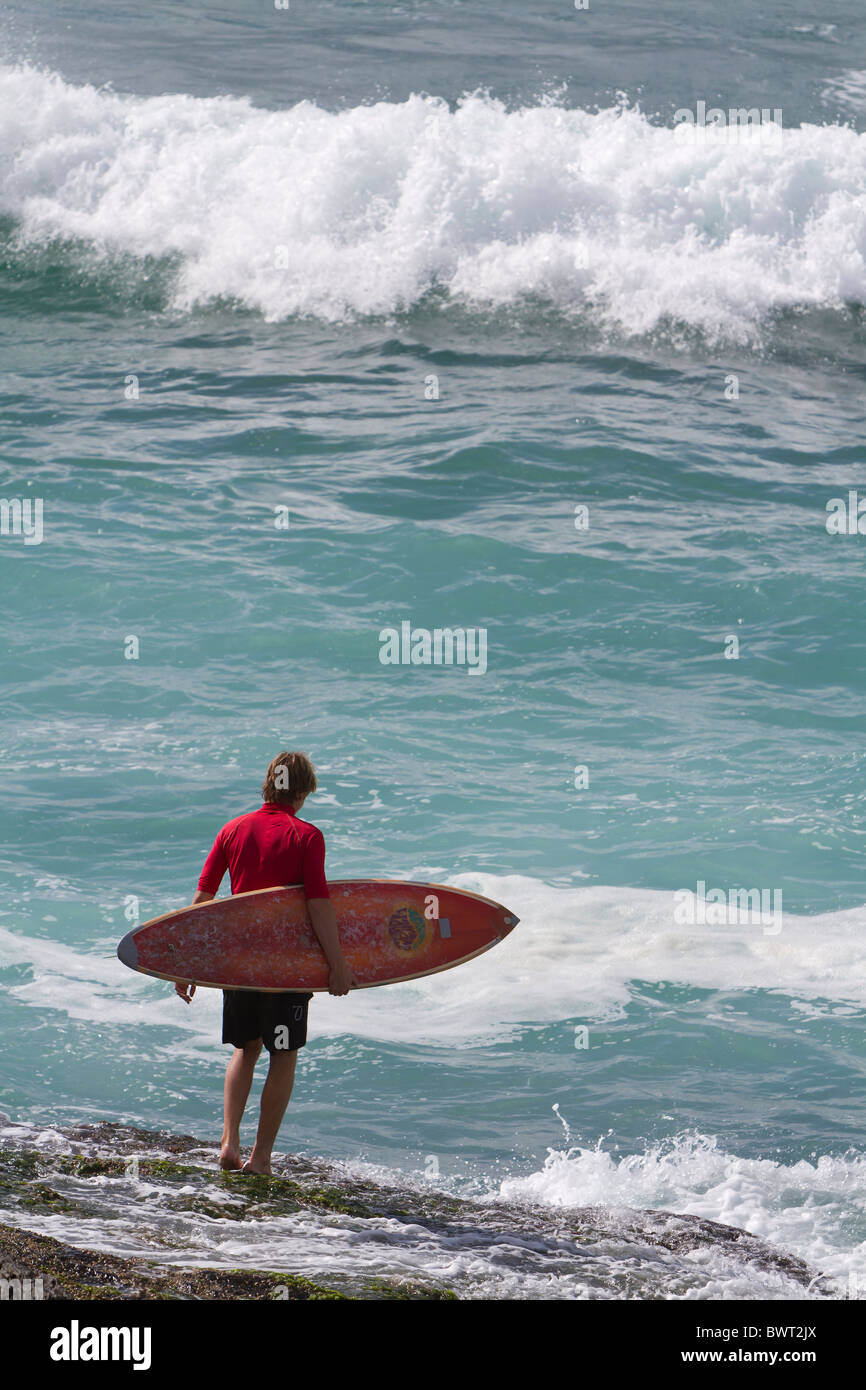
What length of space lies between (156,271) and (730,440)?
8.87m

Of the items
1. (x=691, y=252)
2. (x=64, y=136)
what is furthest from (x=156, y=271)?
(x=691, y=252)

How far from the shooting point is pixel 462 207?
60.6ft

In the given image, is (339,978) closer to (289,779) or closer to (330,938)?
(330,938)

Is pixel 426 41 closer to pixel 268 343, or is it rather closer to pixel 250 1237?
pixel 268 343

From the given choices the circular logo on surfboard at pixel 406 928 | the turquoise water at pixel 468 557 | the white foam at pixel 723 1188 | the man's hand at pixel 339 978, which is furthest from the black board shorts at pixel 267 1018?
the white foam at pixel 723 1188

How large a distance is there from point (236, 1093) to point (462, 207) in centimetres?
1598

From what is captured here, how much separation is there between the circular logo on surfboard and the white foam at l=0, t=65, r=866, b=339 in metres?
13.3

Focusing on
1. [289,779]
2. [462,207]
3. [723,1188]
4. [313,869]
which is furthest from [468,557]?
[462,207]

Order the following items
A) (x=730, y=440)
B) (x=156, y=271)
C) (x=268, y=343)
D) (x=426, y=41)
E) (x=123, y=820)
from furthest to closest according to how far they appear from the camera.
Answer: (x=426, y=41) → (x=156, y=271) → (x=268, y=343) → (x=730, y=440) → (x=123, y=820)

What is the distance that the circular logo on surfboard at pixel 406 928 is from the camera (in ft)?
16.4

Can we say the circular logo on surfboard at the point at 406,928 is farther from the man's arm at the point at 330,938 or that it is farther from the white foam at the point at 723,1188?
the white foam at the point at 723,1188

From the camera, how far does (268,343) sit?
55.7 ft

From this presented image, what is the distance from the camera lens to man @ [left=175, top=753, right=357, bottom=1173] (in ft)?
14.9

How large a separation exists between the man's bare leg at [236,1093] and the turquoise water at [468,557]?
0.80 m
